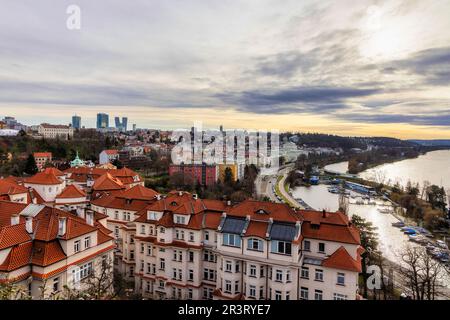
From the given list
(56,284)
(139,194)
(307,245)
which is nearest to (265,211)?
(307,245)

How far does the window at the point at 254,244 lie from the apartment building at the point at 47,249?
15.1ft

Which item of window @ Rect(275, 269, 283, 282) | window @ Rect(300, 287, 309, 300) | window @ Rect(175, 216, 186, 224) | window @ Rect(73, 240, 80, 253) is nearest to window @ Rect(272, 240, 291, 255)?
window @ Rect(275, 269, 283, 282)

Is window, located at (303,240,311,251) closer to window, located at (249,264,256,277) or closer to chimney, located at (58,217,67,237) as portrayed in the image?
window, located at (249,264,256,277)

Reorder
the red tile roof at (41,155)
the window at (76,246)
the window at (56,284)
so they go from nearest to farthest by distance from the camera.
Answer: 1. the window at (56,284)
2. the window at (76,246)
3. the red tile roof at (41,155)

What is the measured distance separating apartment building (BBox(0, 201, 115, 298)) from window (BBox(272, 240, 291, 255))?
5400 millimetres

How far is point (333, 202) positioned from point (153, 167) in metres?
24.6

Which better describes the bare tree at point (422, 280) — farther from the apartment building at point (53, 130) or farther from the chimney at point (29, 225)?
the apartment building at point (53, 130)

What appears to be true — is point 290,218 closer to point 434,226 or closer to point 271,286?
point 271,286

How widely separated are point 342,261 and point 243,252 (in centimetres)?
307

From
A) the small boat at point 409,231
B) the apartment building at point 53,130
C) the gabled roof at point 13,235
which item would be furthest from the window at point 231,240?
the apartment building at point 53,130

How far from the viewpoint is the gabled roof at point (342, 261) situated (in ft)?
28.7

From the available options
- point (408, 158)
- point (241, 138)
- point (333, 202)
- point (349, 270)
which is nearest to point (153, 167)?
point (241, 138)

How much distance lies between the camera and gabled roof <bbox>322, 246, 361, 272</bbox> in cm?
876

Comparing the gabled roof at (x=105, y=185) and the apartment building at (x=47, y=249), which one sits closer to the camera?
the apartment building at (x=47, y=249)
